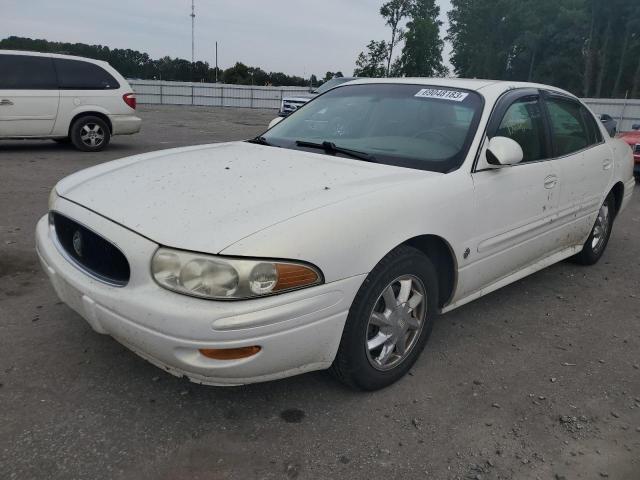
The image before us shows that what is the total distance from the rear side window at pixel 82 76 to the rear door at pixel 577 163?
26.9 feet

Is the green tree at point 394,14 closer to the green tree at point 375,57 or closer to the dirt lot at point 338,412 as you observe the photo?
the green tree at point 375,57

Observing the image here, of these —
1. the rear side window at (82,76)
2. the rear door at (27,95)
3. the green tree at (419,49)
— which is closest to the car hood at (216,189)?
the rear door at (27,95)

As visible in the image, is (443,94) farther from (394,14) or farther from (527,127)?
(394,14)

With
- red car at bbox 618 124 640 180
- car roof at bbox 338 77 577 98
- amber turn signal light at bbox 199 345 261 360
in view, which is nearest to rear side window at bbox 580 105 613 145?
car roof at bbox 338 77 577 98

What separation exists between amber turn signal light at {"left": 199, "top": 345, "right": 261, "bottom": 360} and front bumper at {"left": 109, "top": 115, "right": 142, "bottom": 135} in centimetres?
899

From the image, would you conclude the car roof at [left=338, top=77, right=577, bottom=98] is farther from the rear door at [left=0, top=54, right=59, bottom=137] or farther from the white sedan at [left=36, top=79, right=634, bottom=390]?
the rear door at [left=0, top=54, right=59, bottom=137]

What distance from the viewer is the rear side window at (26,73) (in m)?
8.76

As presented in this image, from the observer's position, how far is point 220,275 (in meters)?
2.05

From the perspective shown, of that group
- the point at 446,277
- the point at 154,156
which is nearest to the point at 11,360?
the point at 154,156

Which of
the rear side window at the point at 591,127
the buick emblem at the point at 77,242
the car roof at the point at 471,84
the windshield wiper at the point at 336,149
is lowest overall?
the buick emblem at the point at 77,242

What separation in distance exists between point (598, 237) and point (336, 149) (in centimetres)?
287

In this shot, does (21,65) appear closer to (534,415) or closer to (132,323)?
(132,323)

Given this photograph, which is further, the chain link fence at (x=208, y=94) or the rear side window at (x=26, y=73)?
the chain link fence at (x=208, y=94)

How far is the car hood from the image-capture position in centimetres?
218
